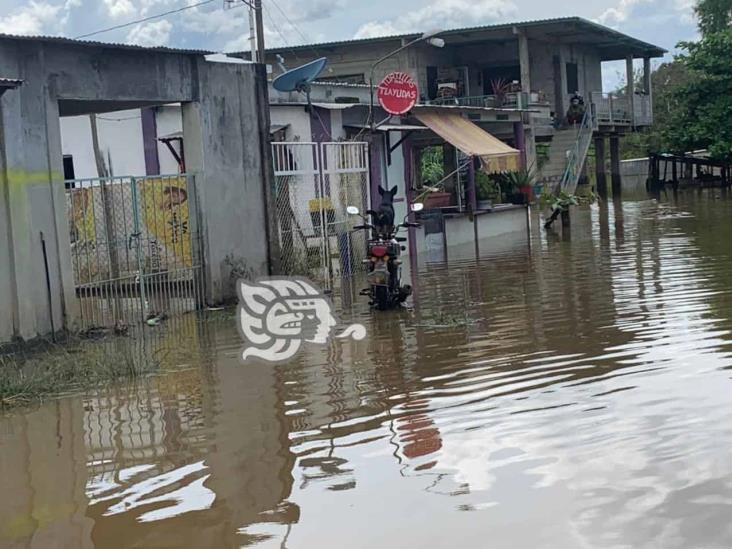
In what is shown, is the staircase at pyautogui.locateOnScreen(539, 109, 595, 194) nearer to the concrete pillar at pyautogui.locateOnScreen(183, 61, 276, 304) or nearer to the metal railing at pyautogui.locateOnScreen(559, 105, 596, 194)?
the metal railing at pyautogui.locateOnScreen(559, 105, 596, 194)

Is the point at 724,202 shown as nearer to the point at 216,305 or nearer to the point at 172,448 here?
the point at 216,305

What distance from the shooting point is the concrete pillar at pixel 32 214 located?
10.3 m

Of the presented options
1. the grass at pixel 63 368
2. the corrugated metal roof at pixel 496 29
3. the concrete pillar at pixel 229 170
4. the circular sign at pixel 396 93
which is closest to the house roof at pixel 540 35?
the corrugated metal roof at pixel 496 29

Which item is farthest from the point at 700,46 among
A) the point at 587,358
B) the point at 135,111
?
the point at 587,358

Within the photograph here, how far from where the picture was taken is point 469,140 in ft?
71.2

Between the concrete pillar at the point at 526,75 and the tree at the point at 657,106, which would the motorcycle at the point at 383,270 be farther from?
A: the tree at the point at 657,106

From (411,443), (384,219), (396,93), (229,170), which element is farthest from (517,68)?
(411,443)

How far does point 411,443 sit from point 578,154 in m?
28.3

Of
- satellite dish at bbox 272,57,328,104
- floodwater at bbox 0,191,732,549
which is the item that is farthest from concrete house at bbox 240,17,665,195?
floodwater at bbox 0,191,732,549

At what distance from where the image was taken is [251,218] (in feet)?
46.3

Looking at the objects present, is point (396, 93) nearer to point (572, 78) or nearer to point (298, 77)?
point (298, 77)

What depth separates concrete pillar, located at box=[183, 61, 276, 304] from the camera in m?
13.2

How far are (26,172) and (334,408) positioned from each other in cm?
518

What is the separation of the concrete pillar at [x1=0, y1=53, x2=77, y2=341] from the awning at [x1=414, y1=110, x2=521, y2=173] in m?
10.9
